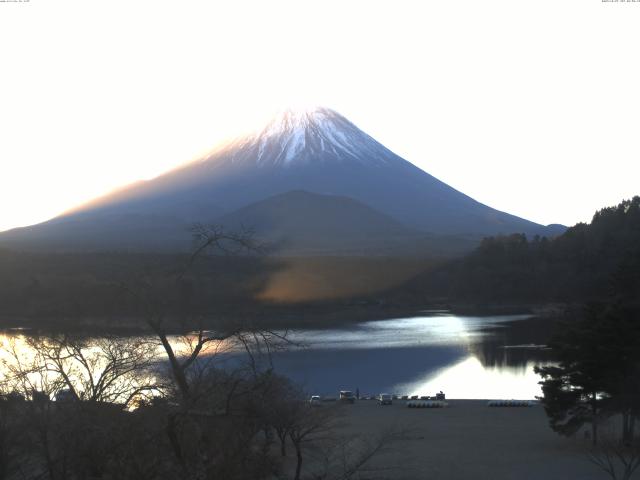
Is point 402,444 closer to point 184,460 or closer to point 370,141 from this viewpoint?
point 184,460

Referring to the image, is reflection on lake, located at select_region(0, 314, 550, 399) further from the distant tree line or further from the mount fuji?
the mount fuji

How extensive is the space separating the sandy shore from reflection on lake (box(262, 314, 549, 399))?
5.85 feet

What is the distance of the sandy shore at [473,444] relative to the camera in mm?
9000

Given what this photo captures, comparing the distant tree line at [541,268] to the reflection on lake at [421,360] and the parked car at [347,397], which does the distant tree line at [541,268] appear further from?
the parked car at [347,397]

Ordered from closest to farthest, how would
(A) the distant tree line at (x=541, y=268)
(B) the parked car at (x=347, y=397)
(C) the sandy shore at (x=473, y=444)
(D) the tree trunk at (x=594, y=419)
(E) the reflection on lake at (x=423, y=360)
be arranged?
(C) the sandy shore at (x=473, y=444)
(D) the tree trunk at (x=594, y=419)
(B) the parked car at (x=347, y=397)
(E) the reflection on lake at (x=423, y=360)
(A) the distant tree line at (x=541, y=268)

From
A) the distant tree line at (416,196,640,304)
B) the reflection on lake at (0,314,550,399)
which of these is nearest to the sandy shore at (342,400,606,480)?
the reflection on lake at (0,314,550,399)

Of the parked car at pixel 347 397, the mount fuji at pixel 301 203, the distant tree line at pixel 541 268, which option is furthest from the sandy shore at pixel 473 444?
the mount fuji at pixel 301 203

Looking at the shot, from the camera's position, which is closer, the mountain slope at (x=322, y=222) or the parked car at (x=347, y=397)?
the parked car at (x=347, y=397)

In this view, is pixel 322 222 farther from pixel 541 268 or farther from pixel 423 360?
pixel 423 360

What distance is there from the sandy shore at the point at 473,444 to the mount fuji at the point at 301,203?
4264 cm

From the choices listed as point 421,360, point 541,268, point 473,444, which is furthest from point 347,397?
point 541,268

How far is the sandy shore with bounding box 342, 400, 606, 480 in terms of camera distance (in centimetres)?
900

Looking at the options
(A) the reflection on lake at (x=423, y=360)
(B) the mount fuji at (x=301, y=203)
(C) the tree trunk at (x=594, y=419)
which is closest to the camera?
(C) the tree trunk at (x=594, y=419)

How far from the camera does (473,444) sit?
35.1 feet
